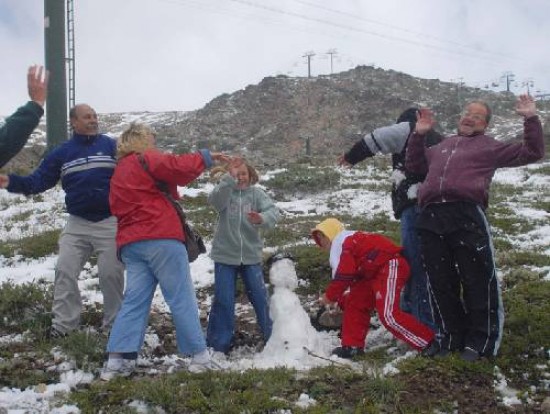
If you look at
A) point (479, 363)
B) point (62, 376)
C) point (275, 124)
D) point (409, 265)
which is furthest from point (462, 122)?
point (275, 124)

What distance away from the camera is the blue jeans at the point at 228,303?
584cm

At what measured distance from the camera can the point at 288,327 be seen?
221 inches

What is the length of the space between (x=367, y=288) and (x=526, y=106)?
2126 millimetres

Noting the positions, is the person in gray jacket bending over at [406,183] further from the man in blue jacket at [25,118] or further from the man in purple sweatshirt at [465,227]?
the man in blue jacket at [25,118]

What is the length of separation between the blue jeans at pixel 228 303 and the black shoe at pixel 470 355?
1.97 m

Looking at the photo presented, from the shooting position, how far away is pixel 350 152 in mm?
5559

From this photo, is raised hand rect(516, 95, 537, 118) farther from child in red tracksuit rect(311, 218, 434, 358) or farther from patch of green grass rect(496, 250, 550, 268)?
patch of green grass rect(496, 250, 550, 268)

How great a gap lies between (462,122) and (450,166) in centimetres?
47

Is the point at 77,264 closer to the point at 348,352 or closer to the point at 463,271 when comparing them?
the point at 348,352

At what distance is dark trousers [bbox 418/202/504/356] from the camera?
4793 millimetres

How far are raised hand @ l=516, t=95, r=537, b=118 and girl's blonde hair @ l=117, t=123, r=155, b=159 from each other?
10.0 ft

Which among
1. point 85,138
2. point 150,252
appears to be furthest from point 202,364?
point 85,138

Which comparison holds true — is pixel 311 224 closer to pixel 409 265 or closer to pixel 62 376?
pixel 409 265

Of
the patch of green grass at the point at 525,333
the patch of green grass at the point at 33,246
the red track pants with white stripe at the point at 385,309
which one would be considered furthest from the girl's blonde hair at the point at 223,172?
the patch of green grass at the point at 33,246
